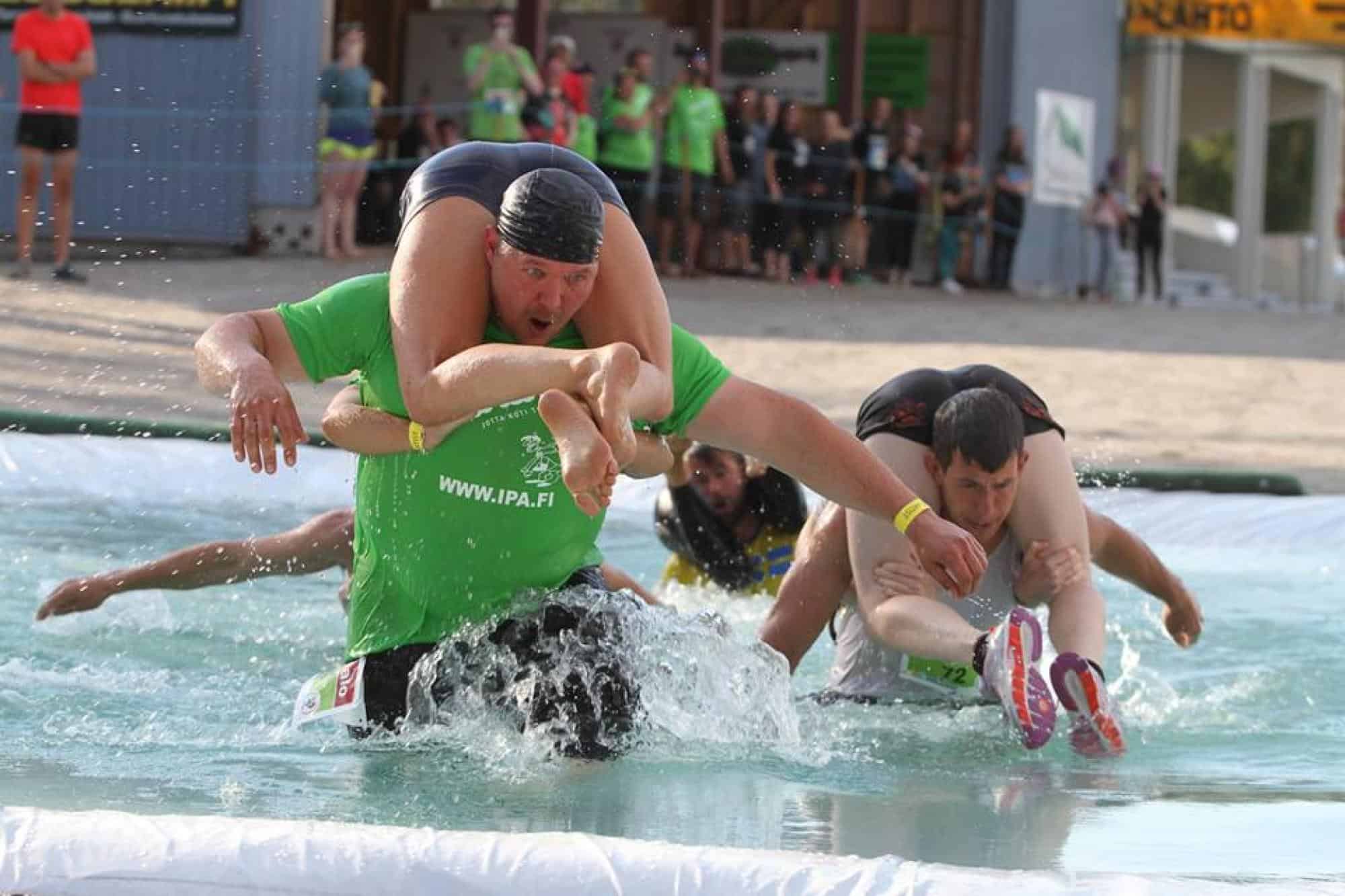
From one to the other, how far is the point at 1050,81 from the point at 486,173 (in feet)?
55.3

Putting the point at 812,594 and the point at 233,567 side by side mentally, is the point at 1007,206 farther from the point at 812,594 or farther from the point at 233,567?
the point at 812,594

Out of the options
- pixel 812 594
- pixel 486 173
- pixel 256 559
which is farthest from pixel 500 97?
pixel 486 173

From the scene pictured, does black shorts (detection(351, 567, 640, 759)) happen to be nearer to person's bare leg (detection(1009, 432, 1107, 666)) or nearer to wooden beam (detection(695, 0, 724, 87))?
person's bare leg (detection(1009, 432, 1107, 666))

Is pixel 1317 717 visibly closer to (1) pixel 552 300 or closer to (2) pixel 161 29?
(1) pixel 552 300

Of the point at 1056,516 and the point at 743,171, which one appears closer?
the point at 1056,516

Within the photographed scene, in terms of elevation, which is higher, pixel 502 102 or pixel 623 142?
pixel 502 102

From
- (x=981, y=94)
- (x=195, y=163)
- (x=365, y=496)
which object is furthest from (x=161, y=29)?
(x=365, y=496)

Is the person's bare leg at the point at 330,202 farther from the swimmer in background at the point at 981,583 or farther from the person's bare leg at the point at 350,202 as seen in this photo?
the swimmer in background at the point at 981,583

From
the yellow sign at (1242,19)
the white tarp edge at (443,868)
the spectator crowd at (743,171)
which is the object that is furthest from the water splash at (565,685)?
the yellow sign at (1242,19)

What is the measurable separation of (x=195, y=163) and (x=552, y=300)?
11531 mm

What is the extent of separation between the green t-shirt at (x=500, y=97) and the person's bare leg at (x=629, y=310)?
9.85m

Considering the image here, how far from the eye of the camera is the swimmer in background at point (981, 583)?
4.47 metres

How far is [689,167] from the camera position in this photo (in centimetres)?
1501

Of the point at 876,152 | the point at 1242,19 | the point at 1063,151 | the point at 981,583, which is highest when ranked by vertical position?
the point at 1242,19
